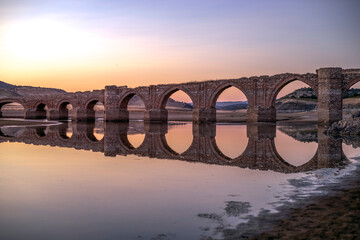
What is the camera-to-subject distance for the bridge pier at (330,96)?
2672 cm

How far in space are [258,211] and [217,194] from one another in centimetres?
124

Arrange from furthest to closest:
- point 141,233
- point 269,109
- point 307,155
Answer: point 269,109, point 307,155, point 141,233

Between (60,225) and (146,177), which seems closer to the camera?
(60,225)

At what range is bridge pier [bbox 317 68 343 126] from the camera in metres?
26.7

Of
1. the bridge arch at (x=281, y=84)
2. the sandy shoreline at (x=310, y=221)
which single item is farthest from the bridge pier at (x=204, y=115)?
the sandy shoreline at (x=310, y=221)

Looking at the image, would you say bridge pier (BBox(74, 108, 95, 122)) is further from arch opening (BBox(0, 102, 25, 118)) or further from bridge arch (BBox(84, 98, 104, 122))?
arch opening (BBox(0, 102, 25, 118))

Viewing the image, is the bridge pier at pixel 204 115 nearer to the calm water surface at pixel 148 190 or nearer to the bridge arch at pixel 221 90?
the bridge arch at pixel 221 90

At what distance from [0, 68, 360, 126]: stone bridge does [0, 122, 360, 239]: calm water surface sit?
1612 cm

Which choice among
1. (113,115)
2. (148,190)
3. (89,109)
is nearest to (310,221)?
(148,190)

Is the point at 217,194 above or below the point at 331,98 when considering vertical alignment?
below

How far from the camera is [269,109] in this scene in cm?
3100

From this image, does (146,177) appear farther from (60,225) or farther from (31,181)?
(60,225)

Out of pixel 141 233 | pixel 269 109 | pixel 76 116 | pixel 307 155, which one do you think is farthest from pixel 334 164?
pixel 76 116

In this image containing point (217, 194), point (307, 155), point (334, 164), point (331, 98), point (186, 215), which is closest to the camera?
point (186, 215)
